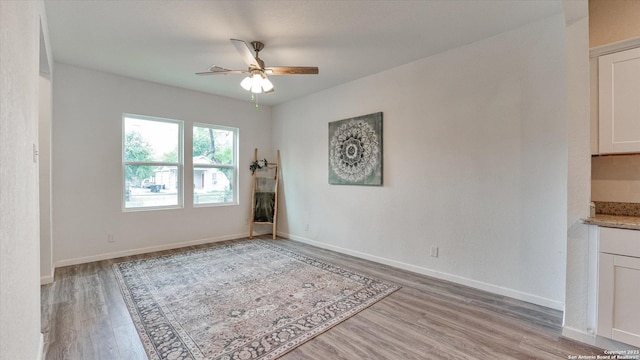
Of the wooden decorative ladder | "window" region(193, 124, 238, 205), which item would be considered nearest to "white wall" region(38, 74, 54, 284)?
"window" region(193, 124, 238, 205)

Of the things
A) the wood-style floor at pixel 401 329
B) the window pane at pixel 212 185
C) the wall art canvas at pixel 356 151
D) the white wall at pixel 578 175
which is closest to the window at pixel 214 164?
the window pane at pixel 212 185

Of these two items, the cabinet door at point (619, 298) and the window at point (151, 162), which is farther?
the window at point (151, 162)

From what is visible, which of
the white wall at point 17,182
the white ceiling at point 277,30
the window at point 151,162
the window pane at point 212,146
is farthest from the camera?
the window pane at point 212,146

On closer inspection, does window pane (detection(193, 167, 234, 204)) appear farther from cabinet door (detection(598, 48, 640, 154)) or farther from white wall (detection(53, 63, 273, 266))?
cabinet door (detection(598, 48, 640, 154))

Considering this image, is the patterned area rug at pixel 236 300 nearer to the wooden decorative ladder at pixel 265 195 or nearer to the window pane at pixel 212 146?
the wooden decorative ladder at pixel 265 195

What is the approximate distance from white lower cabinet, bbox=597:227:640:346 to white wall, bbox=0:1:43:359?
126 inches

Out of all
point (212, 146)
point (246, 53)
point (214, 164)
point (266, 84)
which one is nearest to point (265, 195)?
point (214, 164)

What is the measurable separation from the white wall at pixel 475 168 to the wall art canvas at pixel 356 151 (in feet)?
0.39

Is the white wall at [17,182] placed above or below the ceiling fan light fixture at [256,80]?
below

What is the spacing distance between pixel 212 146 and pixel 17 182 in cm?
394

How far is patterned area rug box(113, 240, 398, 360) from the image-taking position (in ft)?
6.54

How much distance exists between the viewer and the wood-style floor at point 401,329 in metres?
1.90

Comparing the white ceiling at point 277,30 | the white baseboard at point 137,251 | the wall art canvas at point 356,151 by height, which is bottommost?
the white baseboard at point 137,251

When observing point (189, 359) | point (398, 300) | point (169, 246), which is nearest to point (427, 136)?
point (398, 300)
